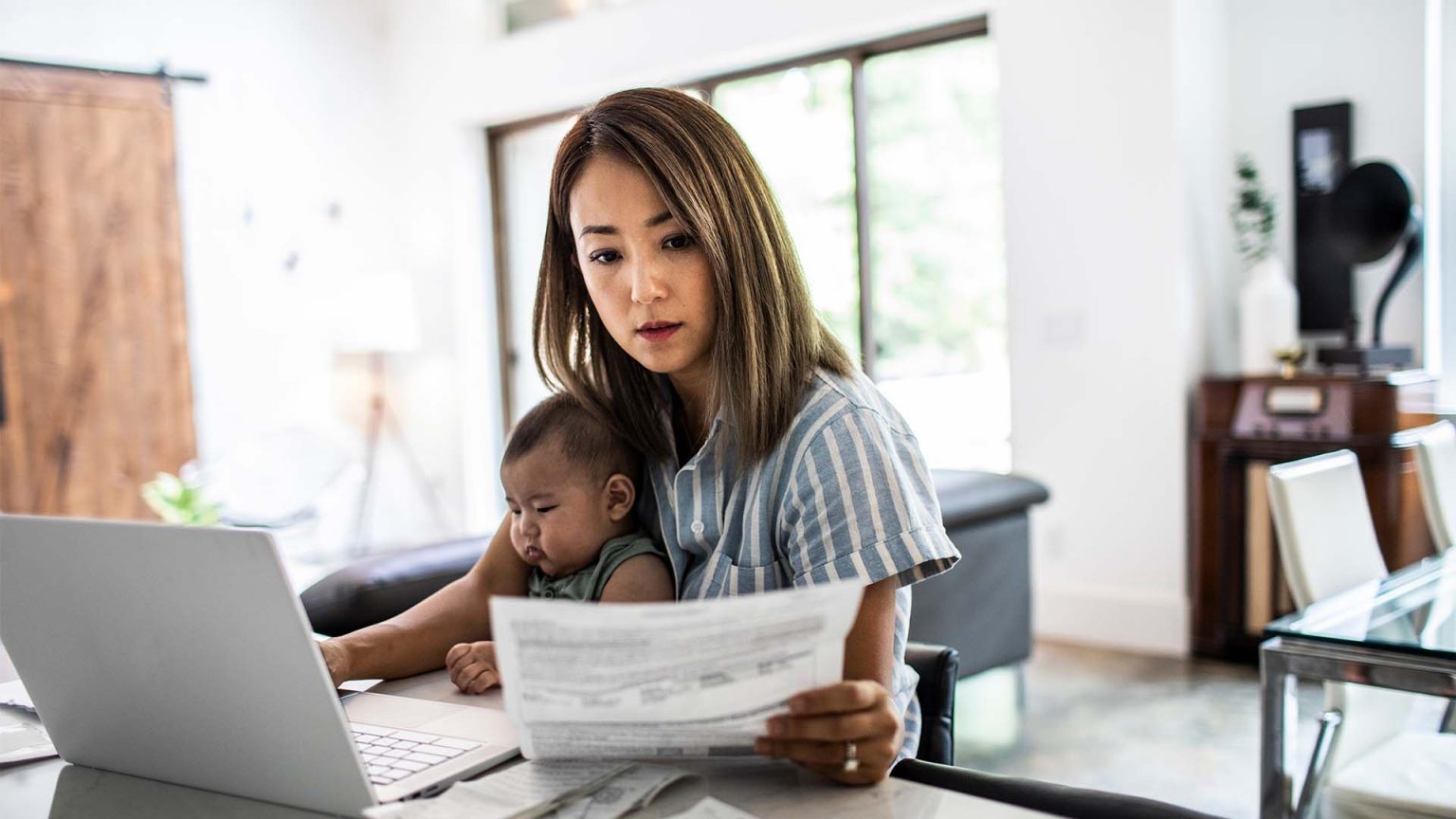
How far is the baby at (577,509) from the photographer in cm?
138

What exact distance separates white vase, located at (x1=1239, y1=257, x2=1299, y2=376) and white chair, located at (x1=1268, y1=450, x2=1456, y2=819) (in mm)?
1640

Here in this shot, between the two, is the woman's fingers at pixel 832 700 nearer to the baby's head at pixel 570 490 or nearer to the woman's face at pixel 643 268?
the woman's face at pixel 643 268

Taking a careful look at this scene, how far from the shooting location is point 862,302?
4.68 meters

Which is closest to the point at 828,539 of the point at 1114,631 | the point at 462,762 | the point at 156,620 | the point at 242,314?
the point at 462,762

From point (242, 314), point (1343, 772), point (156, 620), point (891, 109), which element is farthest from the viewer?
point (242, 314)

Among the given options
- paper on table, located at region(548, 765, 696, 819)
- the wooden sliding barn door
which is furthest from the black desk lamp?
the wooden sliding barn door

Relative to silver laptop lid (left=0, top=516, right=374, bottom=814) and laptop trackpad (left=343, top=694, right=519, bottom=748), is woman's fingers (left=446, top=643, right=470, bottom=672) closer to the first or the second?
laptop trackpad (left=343, top=694, right=519, bottom=748)

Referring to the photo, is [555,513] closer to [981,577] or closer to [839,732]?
[839,732]

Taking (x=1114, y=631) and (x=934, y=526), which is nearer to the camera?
(x=934, y=526)

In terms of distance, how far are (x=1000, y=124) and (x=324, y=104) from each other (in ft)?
12.0

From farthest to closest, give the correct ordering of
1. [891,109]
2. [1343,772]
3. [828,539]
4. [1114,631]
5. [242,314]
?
[242,314] → [891,109] → [1114,631] → [1343,772] → [828,539]

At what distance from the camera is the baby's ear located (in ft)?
4.66

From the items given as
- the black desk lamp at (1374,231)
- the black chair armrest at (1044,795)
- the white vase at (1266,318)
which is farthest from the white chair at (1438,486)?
the black chair armrest at (1044,795)

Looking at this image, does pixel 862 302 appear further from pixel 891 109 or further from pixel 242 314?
pixel 242 314
